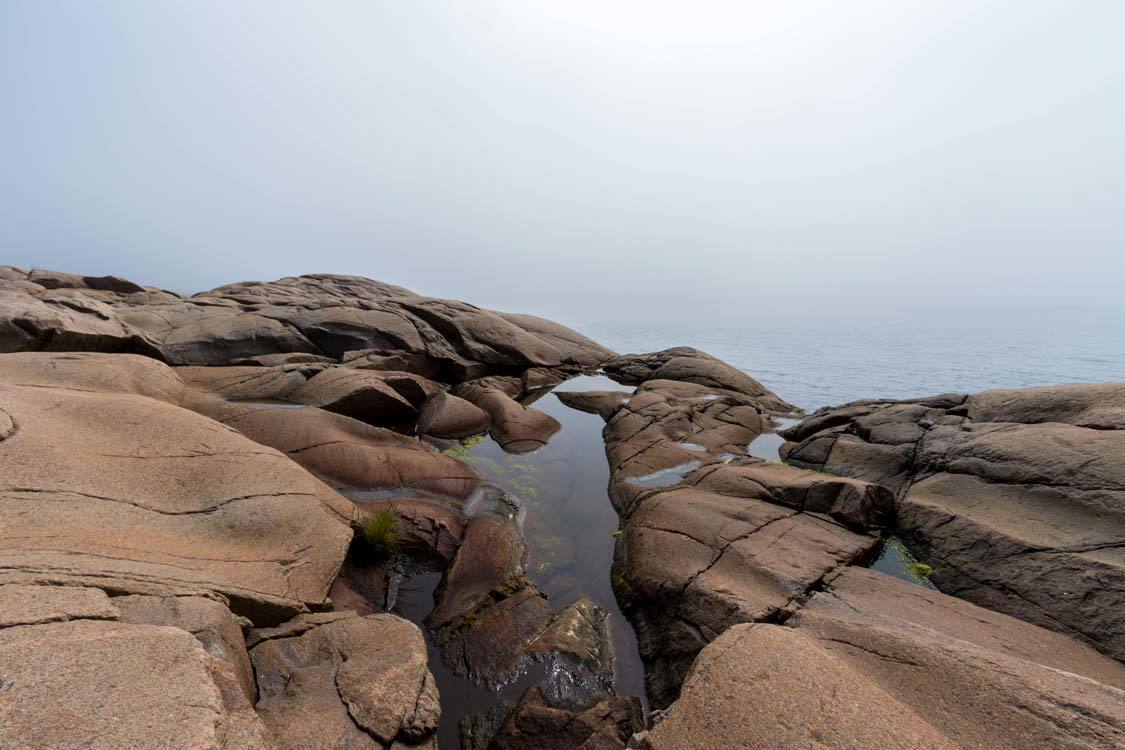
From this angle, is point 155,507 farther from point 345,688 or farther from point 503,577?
point 503,577

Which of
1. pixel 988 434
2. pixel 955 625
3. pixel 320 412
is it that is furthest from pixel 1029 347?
pixel 320 412

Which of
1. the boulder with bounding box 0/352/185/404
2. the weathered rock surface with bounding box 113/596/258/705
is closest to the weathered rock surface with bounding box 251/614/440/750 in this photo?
the weathered rock surface with bounding box 113/596/258/705

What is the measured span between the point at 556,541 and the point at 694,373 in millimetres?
14751

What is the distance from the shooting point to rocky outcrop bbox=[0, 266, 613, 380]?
12977 mm

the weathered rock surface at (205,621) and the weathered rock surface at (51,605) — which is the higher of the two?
the weathered rock surface at (51,605)

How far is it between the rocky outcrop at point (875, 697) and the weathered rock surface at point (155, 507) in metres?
4.53

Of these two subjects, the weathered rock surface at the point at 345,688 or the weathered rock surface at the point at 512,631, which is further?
the weathered rock surface at the point at 512,631

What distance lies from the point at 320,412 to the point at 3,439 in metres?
5.16

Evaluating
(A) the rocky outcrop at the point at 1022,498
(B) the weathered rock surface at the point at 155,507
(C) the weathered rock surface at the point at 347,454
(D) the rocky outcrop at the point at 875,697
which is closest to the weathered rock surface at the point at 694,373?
(A) the rocky outcrop at the point at 1022,498

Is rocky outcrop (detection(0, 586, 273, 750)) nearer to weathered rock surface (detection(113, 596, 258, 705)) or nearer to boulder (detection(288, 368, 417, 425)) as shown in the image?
weathered rock surface (detection(113, 596, 258, 705))

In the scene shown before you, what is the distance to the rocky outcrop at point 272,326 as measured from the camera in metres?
13.0

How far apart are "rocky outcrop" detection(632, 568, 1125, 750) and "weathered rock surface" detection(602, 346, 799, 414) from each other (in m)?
15.0

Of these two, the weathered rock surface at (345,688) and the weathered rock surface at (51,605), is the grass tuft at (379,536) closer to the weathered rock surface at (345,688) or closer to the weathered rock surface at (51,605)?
the weathered rock surface at (345,688)

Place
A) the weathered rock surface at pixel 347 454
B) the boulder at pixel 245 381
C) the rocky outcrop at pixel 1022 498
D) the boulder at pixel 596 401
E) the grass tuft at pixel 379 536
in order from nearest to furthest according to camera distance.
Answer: the rocky outcrop at pixel 1022 498, the grass tuft at pixel 379 536, the weathered rock surface at pixel 347 454, the boulder at pixel 245 381, the boulder at pixel 596 401
